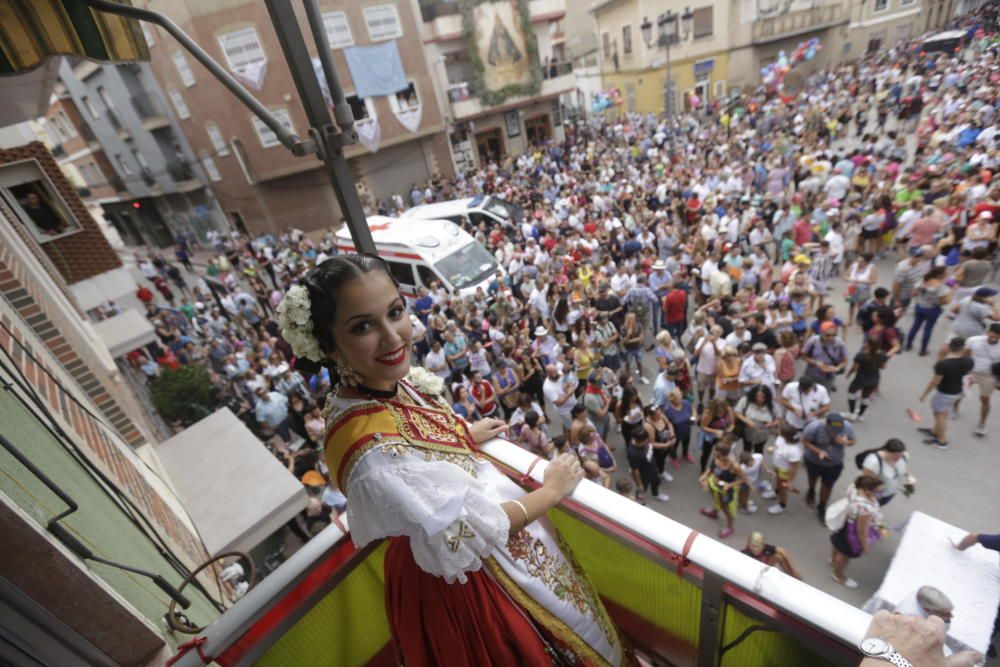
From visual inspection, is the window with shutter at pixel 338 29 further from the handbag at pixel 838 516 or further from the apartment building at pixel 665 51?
the handbag at pixel 838 516

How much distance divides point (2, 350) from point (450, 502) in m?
2.37

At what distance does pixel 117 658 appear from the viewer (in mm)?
1628

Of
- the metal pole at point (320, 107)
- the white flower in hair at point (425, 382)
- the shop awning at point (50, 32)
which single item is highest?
the shop awning at point (50, 32)

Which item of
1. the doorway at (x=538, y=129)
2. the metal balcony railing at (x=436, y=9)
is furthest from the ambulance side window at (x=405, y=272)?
the doorway at (x=538, y=129)

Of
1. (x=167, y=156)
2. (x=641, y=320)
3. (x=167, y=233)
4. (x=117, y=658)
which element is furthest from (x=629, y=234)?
(x=167, y=233)

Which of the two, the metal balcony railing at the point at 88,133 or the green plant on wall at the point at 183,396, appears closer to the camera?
the green plant on wall at the point at 183,396

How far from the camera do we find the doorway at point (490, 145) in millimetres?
25125

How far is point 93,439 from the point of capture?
3.02 meters

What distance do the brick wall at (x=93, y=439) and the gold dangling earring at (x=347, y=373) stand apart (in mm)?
1801

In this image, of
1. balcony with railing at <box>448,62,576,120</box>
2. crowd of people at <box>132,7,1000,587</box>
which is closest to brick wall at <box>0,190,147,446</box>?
crowd of people at <box>132,7,1000,587</box>

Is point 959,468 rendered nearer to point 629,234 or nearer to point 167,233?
point 629,234

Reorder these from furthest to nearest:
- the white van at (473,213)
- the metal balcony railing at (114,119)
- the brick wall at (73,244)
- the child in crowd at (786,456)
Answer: the metal balcony railing at (114,119), the white van at (473,213), the brick wall at (73,244), the child in crowd at (786,456)

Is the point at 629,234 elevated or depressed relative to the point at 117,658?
depressed

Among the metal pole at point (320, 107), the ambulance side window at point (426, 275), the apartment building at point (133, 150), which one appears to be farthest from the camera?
the apartment building at point (133, 150)
